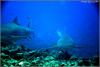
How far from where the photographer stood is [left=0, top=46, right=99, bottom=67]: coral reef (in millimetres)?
5074

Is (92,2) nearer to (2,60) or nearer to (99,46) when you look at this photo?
(99,46)

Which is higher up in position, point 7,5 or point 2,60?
point 7,5

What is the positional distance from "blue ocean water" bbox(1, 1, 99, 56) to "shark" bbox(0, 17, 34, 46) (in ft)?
0.21

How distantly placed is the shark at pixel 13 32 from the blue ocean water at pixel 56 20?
0.06m

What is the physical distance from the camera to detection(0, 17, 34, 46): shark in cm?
508

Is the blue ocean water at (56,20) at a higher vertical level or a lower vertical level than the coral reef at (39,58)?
higher

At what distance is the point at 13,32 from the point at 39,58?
637 mm

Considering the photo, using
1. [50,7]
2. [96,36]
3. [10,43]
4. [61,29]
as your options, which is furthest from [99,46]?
[10,43]

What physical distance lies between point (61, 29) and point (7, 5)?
102 cm

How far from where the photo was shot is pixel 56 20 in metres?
5.13

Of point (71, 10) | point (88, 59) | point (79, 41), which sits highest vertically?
point (71, 10)

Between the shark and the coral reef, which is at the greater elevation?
the shark

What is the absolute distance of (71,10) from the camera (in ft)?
16.8

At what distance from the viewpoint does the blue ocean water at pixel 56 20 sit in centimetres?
509
